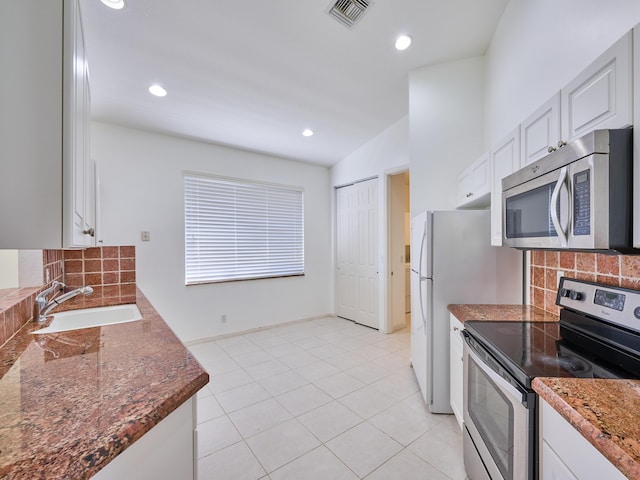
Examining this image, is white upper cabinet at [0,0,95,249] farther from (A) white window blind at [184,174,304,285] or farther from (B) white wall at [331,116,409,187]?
(B) white wall at [331,116,409,187]

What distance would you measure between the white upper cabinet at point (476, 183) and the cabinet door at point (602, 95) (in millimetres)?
794

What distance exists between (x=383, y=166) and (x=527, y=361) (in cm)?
312

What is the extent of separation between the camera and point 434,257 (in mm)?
2135

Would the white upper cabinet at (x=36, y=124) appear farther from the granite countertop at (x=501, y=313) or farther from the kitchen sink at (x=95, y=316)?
the granite countertop at (x=501, y=313)

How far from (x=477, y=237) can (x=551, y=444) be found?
146 centimetres

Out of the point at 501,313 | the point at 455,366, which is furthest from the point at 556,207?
the point at 455,366

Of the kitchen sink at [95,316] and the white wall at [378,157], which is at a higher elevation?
the white wall at [378,157]

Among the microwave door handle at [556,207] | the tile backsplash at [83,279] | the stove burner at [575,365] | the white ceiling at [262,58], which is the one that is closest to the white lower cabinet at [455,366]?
the stove burner at [575,365]

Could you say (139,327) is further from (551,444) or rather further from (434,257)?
(434,257)

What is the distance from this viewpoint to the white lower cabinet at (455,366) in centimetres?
186

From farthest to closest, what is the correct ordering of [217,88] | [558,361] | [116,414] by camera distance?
[217,88] → [558,361] → [116,414]

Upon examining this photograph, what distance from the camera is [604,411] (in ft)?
2.55

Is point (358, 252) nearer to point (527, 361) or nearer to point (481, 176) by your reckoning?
point (481, 176)

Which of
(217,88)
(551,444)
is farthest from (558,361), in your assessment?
(217,88)
